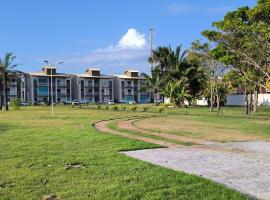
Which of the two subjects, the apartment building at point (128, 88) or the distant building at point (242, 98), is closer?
the distant building at point (242, 98)

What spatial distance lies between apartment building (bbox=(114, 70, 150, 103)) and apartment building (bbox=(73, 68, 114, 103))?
1934mm

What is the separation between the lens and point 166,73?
62688 millimetres

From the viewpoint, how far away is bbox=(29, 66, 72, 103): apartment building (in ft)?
392

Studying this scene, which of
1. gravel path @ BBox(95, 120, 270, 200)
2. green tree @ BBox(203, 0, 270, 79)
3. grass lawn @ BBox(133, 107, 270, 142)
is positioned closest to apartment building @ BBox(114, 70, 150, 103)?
green tree @ BBox(203, 0, 270, 79)

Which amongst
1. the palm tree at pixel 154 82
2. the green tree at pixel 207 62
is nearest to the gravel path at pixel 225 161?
the green tree at pixel 207 62

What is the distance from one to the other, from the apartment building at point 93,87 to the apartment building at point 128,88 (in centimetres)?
193

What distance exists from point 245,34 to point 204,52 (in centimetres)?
2548

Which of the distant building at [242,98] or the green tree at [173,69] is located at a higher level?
the green tree at [173,69]

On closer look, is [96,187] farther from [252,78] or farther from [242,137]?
[252,78]

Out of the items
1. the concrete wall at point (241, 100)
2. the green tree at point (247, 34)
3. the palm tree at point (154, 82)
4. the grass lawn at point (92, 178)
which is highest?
the green tree at point (247, 34)

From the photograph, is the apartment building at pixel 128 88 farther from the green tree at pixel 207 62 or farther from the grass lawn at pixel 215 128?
the grass lawn at pixel 215 128

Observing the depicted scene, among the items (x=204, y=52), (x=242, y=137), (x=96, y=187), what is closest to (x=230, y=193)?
(x=96, y=187)

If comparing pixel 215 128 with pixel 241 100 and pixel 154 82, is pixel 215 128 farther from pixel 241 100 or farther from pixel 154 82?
pixel 241 100

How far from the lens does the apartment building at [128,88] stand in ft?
429
